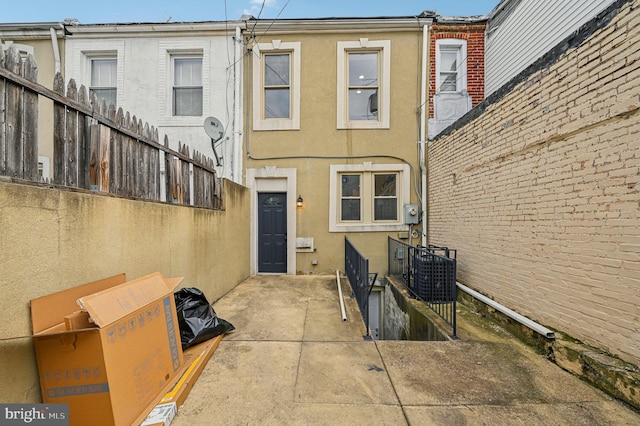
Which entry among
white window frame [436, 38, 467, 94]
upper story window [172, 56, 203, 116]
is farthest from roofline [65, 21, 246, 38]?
white window frame [436, 38, 467, 94]

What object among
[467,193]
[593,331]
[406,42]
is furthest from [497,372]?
[406,42]

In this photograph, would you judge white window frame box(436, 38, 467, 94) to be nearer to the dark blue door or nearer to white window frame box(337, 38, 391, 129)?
white window frame box(337, 38, 391, 129)

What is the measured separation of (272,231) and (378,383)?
16.0 feet

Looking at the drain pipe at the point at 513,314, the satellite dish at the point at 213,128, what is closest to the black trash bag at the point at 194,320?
the drain pipe at the point at 513,314

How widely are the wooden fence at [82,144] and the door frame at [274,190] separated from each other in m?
2.85

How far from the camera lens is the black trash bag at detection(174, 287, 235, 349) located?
105 inches

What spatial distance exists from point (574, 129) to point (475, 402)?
2938 mm

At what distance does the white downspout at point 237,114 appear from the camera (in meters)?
6.46

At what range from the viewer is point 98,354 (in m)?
1.57

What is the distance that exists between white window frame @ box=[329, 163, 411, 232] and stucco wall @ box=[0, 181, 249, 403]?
3621 mm

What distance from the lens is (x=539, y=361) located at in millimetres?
2750

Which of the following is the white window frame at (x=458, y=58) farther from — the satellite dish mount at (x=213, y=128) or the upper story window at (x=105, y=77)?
the upper story window at (x=105, y=77)

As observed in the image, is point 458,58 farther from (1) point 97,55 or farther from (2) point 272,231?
(1) point 97,55

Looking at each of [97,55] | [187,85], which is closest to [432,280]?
[187,85]
